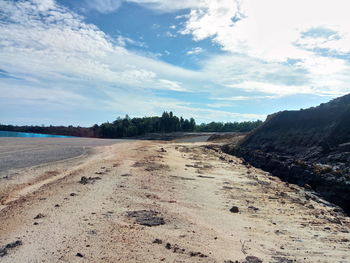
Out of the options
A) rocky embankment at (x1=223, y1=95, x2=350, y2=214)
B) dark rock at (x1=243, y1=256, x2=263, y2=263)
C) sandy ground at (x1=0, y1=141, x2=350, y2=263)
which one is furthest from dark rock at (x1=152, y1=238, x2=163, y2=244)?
rocky embankment at (x1=223, y1=95, x2=350, y2=214)

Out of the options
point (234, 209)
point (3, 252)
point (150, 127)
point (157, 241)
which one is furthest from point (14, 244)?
point (150, 127)

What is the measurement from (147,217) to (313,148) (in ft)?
57.1

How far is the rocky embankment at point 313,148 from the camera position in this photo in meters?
12.5

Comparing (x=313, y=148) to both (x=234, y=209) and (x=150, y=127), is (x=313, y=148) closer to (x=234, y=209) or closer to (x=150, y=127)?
(x=234, y=209)

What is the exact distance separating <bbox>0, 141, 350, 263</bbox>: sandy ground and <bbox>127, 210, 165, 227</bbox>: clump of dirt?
24 mm

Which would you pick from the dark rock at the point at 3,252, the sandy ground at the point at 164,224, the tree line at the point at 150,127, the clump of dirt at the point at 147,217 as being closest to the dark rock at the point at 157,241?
the sandy ground at the point at 164,224

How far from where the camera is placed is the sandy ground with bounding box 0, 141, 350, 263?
5.20 meters

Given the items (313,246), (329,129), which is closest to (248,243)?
(313,246)

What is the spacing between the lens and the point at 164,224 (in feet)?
22.1

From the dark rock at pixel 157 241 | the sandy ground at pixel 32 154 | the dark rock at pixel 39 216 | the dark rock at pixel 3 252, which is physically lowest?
the dark rock at pixel 157 241

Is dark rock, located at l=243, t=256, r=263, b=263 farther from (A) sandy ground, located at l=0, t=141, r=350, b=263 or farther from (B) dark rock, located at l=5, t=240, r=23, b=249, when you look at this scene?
(B) dark rock, located at l=5, t=240, r=23, b=249

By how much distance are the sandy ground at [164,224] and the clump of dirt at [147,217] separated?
24mm

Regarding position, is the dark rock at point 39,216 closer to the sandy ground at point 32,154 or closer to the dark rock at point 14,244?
the dark rock at point 14,244

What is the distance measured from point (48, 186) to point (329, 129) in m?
19.7
